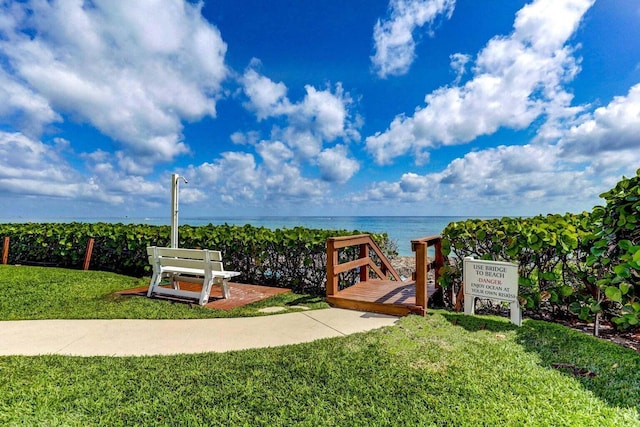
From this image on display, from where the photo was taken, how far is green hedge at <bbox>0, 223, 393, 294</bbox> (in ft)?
21.7

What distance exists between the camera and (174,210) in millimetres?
6633

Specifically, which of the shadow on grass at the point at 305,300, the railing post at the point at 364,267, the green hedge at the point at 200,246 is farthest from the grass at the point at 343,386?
Answer: the green hedge at the point at 200,246

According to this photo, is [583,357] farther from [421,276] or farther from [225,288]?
[225,288]

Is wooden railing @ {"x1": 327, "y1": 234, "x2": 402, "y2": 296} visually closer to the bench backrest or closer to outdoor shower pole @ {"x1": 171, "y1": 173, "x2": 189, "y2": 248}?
the bench backrest

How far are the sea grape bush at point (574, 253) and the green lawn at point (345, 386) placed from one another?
0.83m

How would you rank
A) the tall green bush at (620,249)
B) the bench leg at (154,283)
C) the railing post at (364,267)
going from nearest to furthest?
the tall green bush at (620,249)
the bench leg at (154,283)
the railing post at (364,267)

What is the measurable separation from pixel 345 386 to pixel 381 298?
8.80 ft

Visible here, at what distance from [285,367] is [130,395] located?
3.92 feet

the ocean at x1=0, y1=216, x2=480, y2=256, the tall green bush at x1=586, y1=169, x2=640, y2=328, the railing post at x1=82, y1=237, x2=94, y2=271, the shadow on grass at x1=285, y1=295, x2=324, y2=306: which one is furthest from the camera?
the ocean at x1=0, y1=216, x2=480, y2=256

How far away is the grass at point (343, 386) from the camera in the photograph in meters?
2.19

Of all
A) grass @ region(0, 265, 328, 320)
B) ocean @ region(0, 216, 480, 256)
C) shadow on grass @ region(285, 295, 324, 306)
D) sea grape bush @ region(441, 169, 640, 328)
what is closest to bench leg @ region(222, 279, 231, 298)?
grass @ region(0, 265, 328, 320)

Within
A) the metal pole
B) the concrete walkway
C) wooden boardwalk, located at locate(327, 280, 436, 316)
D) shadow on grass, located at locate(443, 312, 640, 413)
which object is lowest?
the concrete walkway

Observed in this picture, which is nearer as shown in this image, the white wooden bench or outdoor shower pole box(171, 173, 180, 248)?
the white wooden bench

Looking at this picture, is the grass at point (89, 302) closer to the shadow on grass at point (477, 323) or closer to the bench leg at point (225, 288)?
the bench leg at point (225, 288)
